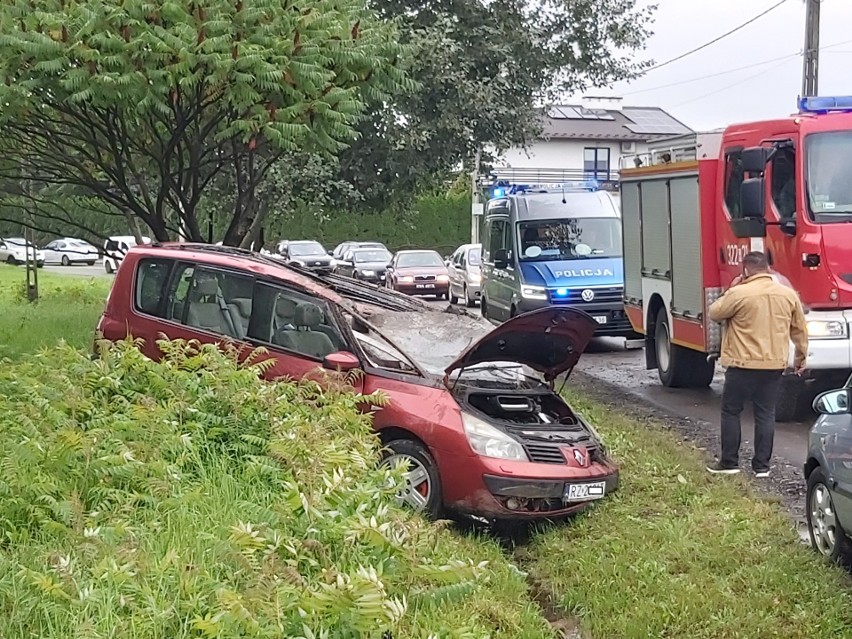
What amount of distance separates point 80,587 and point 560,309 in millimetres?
4322

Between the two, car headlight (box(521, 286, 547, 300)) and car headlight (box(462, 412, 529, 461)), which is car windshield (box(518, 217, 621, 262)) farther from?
car headlight (box(462, 412, 529, 461))

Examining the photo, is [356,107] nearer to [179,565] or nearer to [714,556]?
[714,556]

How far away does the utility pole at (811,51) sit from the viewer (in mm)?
21188

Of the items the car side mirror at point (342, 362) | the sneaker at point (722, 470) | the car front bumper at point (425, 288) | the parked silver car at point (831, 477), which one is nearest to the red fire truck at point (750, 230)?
the sneaker at point (722, 470)

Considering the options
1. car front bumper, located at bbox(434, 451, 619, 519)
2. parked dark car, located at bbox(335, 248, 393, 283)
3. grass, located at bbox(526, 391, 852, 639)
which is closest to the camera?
grass, located at bbox(526, 391, 852, 639)

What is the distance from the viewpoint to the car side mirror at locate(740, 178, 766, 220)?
1044 centimetres

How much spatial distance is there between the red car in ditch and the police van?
27.0 feet

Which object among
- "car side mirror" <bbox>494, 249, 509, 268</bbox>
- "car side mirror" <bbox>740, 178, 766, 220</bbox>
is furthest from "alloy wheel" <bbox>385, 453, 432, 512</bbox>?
"car side mirror" <bbox>494, 249, 509, 268</bbox>

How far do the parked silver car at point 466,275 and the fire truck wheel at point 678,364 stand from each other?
514 inches

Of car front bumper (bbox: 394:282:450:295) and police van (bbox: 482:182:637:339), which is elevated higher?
police van (bbox: 482:182:637:339)

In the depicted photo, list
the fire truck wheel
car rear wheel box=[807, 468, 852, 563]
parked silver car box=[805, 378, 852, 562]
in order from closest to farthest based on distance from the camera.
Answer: parked silver car box=[805, 378, 852, 562]
car rear wheel box=[807, 468, 852, 563]
the fire truck wheel

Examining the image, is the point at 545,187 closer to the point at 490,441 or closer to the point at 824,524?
the point at 490,441

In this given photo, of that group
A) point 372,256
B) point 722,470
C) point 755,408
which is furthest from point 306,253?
point 755,408

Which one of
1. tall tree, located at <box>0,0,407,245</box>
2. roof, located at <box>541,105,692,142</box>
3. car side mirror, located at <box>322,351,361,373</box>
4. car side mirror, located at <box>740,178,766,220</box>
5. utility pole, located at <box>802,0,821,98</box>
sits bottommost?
car side mirror, located at <box>322,351,361,373</box>
